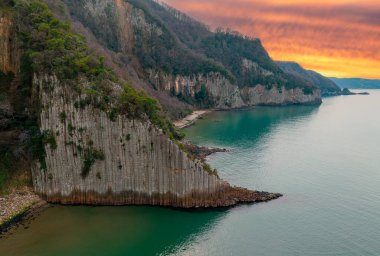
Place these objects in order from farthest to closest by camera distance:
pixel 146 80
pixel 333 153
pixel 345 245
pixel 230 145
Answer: pixel 146 80, pixel 230 145, pixel 333 153, pixel 345 245

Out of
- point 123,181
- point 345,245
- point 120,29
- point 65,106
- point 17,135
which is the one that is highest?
point 120,29

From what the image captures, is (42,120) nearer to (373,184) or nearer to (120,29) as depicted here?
(373,184)

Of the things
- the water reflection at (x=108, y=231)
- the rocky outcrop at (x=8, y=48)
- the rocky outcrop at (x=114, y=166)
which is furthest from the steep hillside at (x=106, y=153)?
the rocky outcrop at (x=8, y=48)

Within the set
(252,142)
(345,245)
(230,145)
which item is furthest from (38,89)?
(252,142)

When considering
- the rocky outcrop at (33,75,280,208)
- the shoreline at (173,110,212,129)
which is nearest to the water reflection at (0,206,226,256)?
the rocky outcrop at (33,75,280,208)

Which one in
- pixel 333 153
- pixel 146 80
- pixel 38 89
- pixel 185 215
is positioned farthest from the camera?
pixel 146 80

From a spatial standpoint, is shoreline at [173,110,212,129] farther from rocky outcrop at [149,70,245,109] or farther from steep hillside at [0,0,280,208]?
steep hillside at [0,0,280,208]

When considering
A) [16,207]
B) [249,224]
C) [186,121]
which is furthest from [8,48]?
[186,121]

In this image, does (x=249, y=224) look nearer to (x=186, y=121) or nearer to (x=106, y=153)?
(x=106, y=153)
